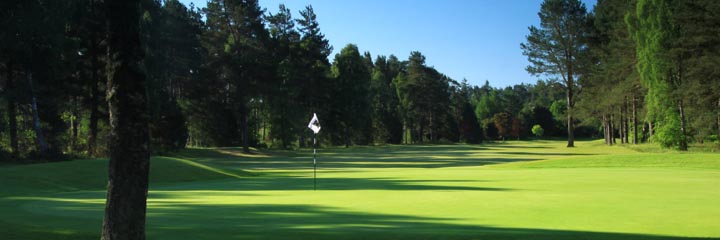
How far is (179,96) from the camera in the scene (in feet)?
234

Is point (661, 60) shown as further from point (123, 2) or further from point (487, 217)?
point (123, 2)

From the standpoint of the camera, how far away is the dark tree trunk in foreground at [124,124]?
6953 millimetres

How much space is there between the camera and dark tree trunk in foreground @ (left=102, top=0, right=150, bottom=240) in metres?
6.95

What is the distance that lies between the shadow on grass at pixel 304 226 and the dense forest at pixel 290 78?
16.1 ft

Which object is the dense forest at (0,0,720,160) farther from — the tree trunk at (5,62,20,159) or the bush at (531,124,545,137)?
the bush at (531,124,545,137)

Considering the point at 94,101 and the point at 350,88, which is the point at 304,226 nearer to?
the point at 94,101

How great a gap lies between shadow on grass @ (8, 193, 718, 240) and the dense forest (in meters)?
4.92

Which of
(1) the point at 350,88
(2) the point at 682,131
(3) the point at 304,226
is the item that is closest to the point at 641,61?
(2) the point at 682,131

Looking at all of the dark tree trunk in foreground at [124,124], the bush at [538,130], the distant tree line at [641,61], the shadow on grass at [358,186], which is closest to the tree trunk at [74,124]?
the shadow on grass at [358,186]

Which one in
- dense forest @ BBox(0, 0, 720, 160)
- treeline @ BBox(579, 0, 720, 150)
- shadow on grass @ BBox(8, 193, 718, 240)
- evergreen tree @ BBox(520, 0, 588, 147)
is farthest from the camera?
evergreen tree @ BBox(520, 0, 588, 147)

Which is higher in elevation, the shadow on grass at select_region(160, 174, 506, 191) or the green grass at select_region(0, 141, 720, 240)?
the green grass at select_region(0, 141, 720, 240)

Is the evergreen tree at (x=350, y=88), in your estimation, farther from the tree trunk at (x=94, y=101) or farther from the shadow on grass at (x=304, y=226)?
the shadow on grass at (x=304, y=226)

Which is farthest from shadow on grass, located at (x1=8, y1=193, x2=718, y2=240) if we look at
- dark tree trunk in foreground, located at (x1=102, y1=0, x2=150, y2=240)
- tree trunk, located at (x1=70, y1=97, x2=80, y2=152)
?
tree trunk, located at (x1=70, y1=97, x2=80, y2=152)

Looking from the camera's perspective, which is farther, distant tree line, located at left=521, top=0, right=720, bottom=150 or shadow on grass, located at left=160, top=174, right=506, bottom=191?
distant tree line, located at left=521, top=0, right=720, bottom=150
